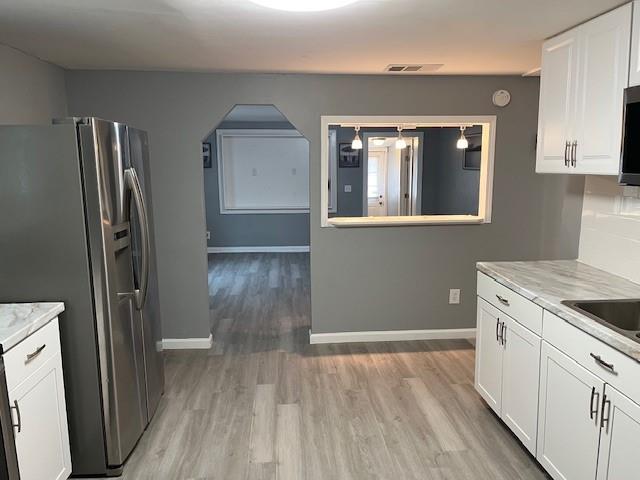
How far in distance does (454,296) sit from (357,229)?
1062mm

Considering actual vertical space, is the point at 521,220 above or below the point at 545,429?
Result: above

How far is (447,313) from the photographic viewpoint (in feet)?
13.5

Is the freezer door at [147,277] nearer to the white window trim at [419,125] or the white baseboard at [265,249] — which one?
the white window trim at [419,125]

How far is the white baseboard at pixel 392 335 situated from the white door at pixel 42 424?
2.20 m

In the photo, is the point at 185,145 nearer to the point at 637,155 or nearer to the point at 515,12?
the point at 515,12

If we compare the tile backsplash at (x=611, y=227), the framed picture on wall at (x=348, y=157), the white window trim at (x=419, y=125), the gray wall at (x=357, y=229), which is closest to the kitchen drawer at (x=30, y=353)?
the gray wall at (x=357, y=229)

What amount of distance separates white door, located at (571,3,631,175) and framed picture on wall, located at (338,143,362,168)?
210 inches

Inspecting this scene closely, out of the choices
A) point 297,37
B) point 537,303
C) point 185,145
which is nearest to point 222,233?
point 185,145

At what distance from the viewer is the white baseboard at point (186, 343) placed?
394 centimetres

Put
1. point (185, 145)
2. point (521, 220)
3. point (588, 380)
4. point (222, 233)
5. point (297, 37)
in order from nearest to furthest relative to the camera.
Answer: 1. point (588, 380)
2. point (297, 37)
3. point (185, 145)
4. point (521, 220)
5. point (222, 233)

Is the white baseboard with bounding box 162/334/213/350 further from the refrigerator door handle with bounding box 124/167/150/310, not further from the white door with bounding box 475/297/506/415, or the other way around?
the white door with bounding box 475/297/506/415

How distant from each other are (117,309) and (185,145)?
178 cm

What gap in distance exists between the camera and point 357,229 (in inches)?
155

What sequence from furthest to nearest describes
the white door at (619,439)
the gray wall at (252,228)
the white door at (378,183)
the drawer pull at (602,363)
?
the white door at (378,183), the gray wall at (252,228), the drawer pull at (602,363), the white door at (619,439)
